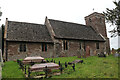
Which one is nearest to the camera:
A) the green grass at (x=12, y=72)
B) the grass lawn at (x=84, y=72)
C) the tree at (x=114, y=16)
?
the grass lawn at (x=84, y=72)

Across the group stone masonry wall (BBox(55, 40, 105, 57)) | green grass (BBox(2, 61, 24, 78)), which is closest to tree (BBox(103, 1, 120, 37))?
stone masonry wall (BBox(55, 40, 105, 57))

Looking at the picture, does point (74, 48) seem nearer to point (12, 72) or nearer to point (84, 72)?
point (84, 72)

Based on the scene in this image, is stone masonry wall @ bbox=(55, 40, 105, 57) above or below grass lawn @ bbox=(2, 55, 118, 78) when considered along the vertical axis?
above

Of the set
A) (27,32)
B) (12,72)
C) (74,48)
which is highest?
(27,32)

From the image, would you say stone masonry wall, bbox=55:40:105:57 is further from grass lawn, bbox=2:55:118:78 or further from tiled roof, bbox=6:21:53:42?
grass lawn, bbox=2:55:118:78

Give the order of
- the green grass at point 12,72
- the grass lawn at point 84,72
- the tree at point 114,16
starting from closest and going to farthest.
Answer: the grass lawn at point 84,72 → the green grass at point 12,72 → the tree at point 114,16

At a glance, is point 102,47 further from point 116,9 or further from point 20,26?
point 20,26

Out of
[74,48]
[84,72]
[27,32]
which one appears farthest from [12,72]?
[74,48]

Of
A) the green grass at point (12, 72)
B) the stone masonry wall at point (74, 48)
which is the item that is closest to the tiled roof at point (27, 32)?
the stone masonry wall at point (74, 48)

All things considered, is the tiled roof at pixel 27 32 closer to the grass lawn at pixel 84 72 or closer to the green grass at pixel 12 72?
the green grass at pixel 12 72

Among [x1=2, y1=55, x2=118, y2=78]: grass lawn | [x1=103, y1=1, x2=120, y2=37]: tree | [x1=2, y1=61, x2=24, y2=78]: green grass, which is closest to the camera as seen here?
[x1=2, y1=55, x2=118, y2=78]: grass lawn

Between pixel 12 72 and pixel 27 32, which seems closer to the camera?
pixel 12 72

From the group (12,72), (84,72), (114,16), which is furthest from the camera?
(114,16)

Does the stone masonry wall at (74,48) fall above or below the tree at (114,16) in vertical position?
below
